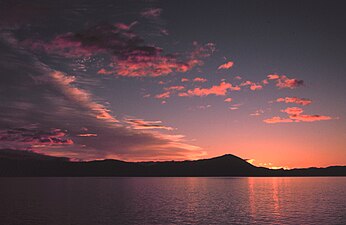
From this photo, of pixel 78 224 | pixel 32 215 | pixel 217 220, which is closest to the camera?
pixel 78 224

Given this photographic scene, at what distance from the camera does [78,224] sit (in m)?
63.7

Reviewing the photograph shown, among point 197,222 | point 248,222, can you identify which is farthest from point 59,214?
point 248,222

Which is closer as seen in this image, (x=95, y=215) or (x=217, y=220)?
(x=217, y=220)

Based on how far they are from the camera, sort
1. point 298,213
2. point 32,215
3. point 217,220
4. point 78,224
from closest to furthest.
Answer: point 78,224, point 217,220, point 32,215, point 298,213

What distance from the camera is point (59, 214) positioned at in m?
76.8

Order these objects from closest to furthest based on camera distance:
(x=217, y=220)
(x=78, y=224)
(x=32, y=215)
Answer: (x=78, y=224), (x=217, y=220), (x=32, y=215)

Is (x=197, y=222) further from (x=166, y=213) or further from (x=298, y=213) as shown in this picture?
(x=298, y=213)

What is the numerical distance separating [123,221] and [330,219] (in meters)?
42.4

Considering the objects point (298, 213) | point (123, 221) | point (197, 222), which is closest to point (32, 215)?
point (123, 221)

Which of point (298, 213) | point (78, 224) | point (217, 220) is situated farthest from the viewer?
point (298, 213)

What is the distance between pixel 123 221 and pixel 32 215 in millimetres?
22715

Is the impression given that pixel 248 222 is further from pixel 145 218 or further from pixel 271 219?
pixel 145 218

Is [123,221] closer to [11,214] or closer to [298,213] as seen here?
[11,214]

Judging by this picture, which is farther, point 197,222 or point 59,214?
point 59,214
